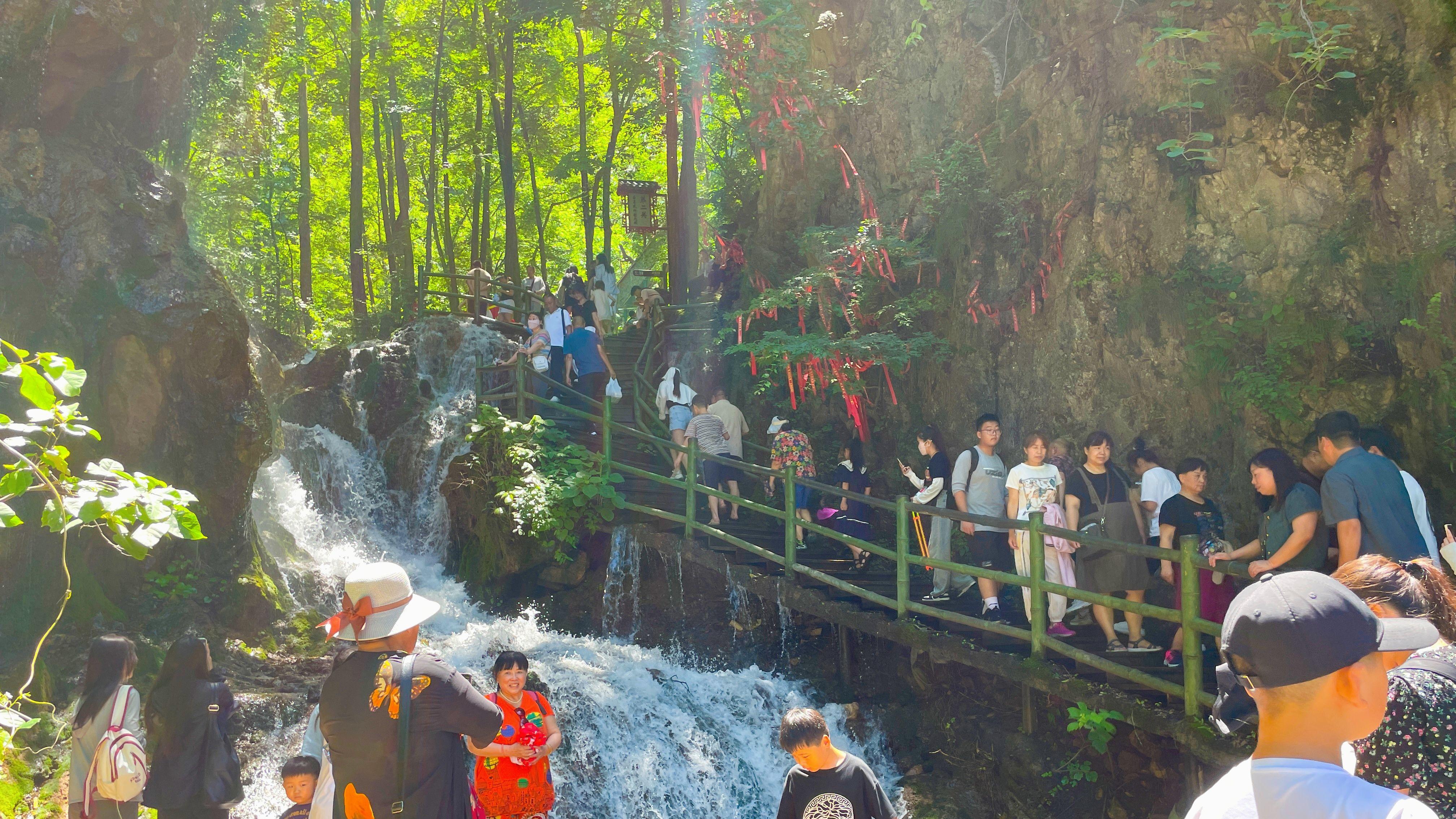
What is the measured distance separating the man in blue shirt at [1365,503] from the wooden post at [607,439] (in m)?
8.72

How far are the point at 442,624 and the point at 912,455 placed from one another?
616 cm

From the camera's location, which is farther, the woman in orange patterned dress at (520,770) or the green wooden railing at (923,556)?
the green wooden railing at (923,556)

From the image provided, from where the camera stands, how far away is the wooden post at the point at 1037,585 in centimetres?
759

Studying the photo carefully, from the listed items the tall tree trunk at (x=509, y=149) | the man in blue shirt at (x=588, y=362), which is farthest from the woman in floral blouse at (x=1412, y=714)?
the tall tree trunk at (x=509, y=149)

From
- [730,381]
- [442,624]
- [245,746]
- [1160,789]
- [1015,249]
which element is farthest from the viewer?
[730,381]

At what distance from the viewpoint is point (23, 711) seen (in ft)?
28.4

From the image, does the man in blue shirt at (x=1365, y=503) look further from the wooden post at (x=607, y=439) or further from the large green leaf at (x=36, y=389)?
the wooden post at (x=607, y=439)

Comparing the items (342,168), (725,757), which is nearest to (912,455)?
(725,757)

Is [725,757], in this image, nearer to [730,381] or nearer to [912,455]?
[912,455]

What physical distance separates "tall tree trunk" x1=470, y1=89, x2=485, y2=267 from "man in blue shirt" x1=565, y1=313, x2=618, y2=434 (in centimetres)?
1295

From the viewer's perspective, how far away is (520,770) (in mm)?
4859

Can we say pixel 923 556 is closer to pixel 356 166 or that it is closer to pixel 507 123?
pixel 507 123

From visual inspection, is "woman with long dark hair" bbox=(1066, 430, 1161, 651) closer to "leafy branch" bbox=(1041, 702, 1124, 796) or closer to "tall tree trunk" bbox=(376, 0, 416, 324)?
"leafy branch" bbox=(1041, 702, 1124, 796)

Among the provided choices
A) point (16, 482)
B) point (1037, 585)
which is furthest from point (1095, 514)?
point (16, 482)
